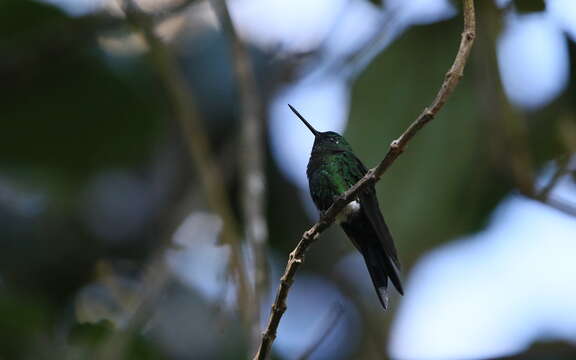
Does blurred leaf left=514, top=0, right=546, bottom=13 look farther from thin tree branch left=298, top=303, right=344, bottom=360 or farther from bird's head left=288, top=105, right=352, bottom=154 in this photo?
thin tree branch left=298, top=303, right=344, bottom=360

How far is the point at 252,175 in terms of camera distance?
146 inches

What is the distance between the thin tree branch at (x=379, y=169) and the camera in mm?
1842

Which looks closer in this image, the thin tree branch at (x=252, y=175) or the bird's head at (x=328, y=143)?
the bird's head at (x=328, y=143)

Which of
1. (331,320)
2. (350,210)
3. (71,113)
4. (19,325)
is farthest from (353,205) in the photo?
(71,113)

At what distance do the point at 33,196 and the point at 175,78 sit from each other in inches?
83.1

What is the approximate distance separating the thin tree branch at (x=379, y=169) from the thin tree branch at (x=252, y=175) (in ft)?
2.83

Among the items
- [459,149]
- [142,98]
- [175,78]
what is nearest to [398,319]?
[459,149]

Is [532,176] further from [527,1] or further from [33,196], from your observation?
[33,196]

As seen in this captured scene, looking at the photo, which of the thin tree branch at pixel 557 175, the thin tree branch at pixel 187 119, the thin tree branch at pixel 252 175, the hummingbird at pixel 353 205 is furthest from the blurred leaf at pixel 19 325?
the thin tree branch at pixel 557 175

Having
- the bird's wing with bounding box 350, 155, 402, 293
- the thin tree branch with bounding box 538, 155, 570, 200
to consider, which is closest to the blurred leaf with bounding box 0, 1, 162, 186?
the thin tree branch with bounding box 538, 155, 570, 200

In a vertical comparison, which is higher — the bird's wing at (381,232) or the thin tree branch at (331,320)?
the bird's wing at (381,232)

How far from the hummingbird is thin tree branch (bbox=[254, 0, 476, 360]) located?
42 centimetres

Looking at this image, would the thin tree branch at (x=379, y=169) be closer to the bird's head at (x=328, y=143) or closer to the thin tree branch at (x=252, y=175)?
the thin tree branch at (x=252, y=175)

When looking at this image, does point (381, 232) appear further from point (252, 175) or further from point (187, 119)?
point (187, 119)
